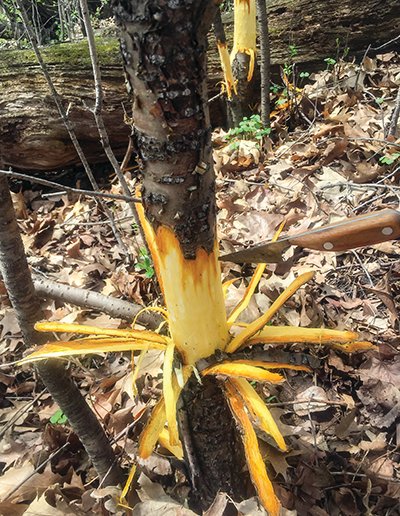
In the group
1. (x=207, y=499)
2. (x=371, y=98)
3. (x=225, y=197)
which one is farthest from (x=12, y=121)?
(x=207, y=499)

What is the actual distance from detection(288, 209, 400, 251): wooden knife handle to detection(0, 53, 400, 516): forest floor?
69 centimetres

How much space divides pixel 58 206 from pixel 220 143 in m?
1.38

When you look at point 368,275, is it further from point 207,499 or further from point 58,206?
point 58,206

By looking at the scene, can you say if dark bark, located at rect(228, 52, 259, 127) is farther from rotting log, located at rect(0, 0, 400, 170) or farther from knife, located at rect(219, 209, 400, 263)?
knife, located at rect(219, 209, 400, 263)

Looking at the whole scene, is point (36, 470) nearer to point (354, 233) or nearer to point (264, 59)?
point (354, 233)

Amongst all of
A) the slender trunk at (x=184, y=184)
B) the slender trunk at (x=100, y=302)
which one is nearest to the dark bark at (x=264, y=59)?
the slender trunk at (x=100, y=302)

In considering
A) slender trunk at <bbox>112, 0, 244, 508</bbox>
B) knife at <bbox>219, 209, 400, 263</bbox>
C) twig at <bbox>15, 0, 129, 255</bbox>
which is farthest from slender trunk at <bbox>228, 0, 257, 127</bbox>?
knife at <bbox>219, 209, 400, 263</bbox>

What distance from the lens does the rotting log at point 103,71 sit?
343 centimetres

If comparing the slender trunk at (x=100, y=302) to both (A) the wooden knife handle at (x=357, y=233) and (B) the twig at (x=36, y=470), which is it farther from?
(A) the wooden knife handle at (x=357, y=233)

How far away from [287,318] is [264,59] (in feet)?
6.55

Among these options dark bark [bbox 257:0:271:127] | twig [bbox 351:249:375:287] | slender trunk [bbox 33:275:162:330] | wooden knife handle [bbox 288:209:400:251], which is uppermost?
dark bark [bbox 257:0:271:127]

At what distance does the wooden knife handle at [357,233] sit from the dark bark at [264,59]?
230cm

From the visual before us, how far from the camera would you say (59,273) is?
9.14 ft

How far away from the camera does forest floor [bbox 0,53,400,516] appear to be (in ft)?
5.58
